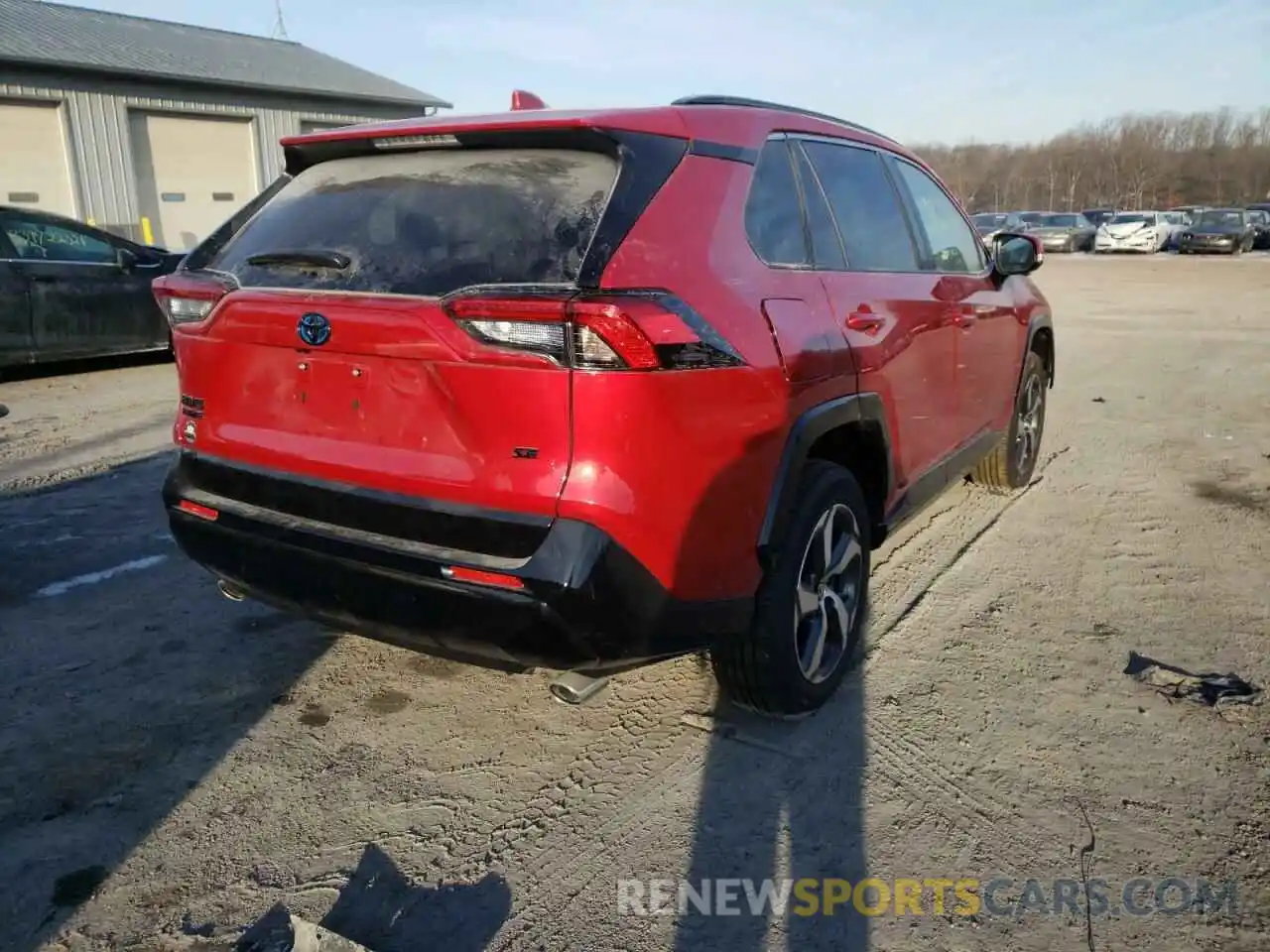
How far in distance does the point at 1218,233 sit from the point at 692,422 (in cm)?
3749

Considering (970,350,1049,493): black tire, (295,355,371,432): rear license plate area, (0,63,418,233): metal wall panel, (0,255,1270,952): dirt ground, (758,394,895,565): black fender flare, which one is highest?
(0,63,418,233): metal wall panel

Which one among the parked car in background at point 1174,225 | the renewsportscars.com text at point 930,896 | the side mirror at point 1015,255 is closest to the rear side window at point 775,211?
the renewsportscars.com text at point 930,896

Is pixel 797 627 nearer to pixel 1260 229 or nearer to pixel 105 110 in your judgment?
pixel 105 110

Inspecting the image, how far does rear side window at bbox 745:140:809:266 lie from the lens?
2.75 meters

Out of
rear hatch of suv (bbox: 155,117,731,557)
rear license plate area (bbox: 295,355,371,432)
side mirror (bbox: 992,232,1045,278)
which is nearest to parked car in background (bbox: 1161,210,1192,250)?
side mirror (bbox: 992,232,1045,278)

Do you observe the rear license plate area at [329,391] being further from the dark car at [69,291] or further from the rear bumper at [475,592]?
the dark car at [69,291]

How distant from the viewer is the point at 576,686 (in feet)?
8.59

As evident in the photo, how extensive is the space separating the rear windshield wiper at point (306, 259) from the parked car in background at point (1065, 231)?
3711cm

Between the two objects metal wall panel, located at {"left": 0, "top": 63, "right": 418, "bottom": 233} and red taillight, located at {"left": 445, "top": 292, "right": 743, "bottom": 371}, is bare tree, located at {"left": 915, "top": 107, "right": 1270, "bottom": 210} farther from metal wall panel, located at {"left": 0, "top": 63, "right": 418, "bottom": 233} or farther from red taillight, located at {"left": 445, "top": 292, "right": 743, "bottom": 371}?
red taillight, located at {"left": 445, "top": 292, "right": 743, "bottom": 371}

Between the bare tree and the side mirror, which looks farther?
the bare tree

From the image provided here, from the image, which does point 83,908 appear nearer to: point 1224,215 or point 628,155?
point 628,155

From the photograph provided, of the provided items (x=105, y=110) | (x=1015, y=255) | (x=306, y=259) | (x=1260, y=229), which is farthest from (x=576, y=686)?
(x=1260, y=229)

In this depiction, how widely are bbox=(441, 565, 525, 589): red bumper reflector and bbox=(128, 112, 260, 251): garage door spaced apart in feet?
61.8

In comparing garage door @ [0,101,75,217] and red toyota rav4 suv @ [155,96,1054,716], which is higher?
garage door @ [0,101,75,217]
